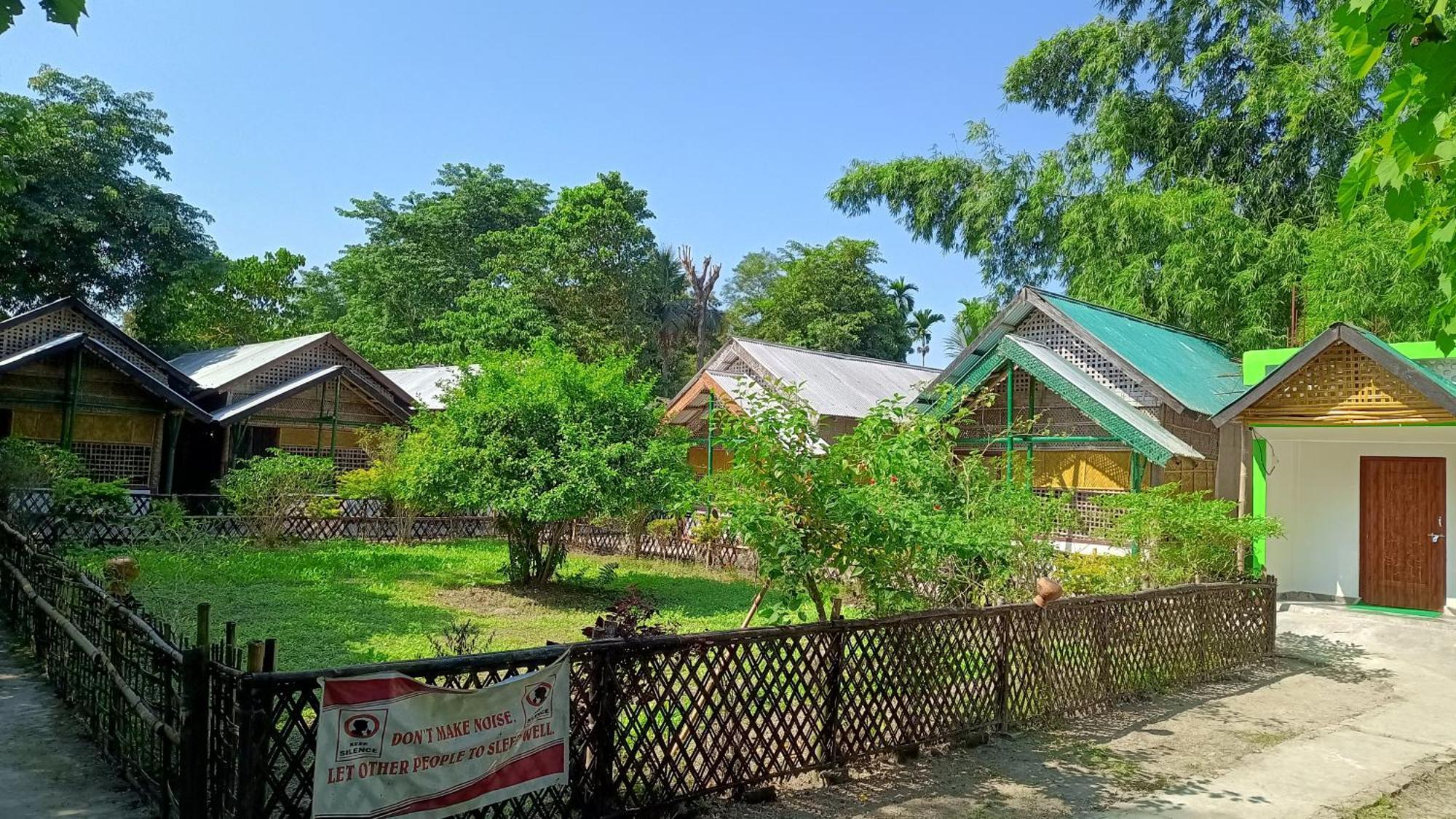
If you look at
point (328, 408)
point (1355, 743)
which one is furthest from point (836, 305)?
point (1355, 743)

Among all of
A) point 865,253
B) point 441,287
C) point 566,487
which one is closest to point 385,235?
point 441,287

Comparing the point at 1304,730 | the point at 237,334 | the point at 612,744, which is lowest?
the point at 1304,730

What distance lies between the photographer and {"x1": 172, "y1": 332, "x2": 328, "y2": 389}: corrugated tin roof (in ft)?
82.5

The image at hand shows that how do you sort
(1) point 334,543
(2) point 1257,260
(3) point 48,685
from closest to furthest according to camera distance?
(3) point 48,685 < (1) point 334,543 < (2) point 1257,260

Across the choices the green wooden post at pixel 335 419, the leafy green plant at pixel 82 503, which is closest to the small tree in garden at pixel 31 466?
the leafy green plant at pixel 82 503

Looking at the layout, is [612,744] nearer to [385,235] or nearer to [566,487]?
[566,487]

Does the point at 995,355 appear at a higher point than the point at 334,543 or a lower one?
higher

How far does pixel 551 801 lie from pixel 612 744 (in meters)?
0.46

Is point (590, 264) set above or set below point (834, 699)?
above

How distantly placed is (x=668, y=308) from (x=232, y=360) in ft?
70.0

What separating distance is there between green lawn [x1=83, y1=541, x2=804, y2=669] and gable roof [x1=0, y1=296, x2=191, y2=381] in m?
8.26

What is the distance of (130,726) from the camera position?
5.57m

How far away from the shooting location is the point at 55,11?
3150 mm

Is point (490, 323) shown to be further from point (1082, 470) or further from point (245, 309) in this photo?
point (1082, 470)
